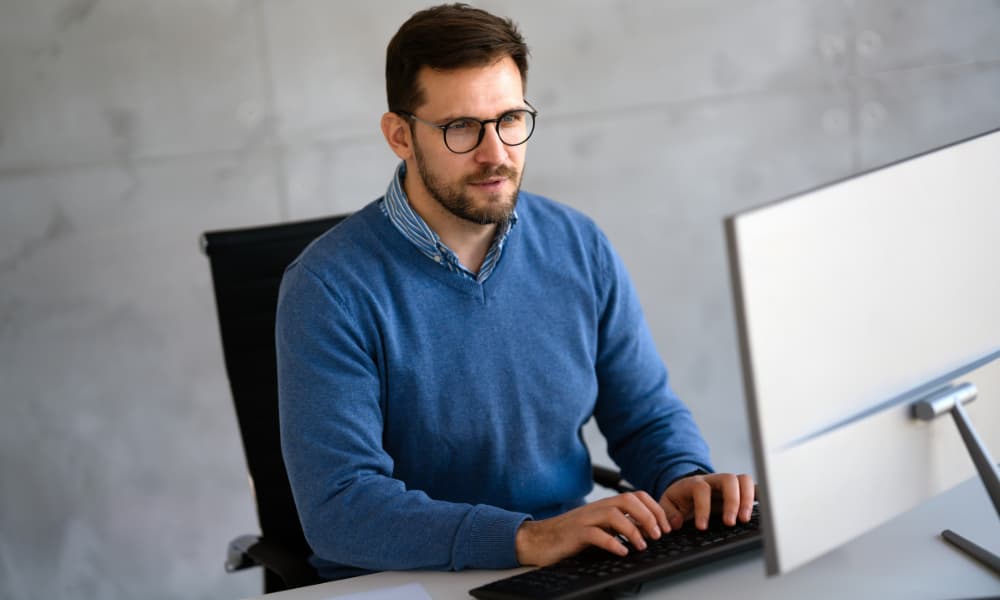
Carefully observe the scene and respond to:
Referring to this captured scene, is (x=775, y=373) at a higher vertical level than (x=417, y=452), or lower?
higher

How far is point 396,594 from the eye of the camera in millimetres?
1370

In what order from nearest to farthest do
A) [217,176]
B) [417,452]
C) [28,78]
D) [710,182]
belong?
[417,452] → [28,78] → [217,176] → [710,182]

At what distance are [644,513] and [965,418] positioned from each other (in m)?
0.39

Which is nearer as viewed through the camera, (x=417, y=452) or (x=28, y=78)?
(x=417, y=452)

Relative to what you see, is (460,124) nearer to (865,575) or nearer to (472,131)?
(472,131)

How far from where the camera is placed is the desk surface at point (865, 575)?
1266 millimetres

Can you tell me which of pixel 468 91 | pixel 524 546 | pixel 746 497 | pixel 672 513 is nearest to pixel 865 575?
pixel 746 497

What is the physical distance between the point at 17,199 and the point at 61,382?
45 centimetres

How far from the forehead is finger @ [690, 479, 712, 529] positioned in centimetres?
63

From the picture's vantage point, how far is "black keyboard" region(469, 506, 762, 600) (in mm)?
1266

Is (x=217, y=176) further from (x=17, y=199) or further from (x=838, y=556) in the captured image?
(x=838, y=556)

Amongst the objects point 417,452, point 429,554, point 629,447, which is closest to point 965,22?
point 629,447

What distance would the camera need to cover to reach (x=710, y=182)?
329cm

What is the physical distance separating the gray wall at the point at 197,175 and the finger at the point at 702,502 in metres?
1.61
